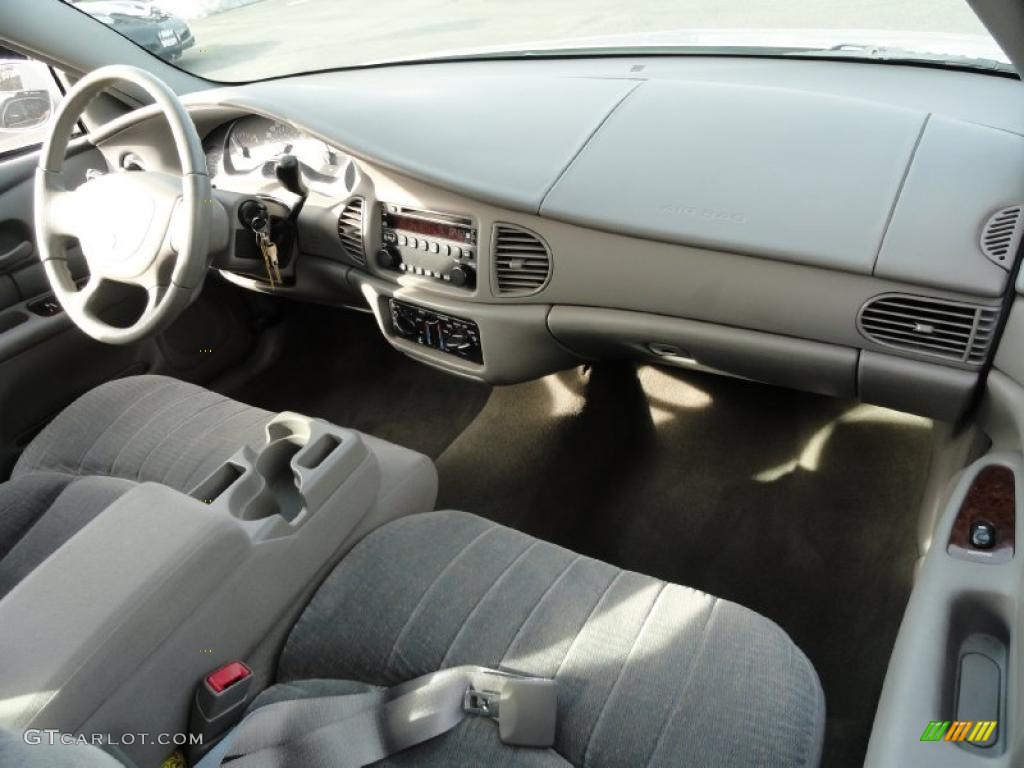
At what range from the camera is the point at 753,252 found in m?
1.53

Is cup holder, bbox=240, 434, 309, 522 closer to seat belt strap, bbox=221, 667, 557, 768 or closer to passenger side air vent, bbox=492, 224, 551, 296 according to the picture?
seat belt strap, bbox=221, 667, 557, 768

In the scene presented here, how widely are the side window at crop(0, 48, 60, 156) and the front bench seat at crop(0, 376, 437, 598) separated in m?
0.90

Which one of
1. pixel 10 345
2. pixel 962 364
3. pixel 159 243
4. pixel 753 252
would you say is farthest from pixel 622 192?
pixel 10 345

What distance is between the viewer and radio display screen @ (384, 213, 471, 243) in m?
1.87

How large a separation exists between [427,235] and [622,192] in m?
0.46

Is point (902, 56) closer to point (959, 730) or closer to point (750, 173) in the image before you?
point (750, 173)

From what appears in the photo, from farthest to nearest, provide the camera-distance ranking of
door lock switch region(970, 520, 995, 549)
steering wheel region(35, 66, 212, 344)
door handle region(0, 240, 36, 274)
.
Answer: door handle region(0, 240, 36, 274)
steering wheel region(35, 66, 212, 344)
door lock switch region(970, 520, 995, 549)

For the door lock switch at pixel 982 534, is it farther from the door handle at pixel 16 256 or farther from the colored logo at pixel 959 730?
the door handle at pixel 16 256

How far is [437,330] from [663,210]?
67 cm

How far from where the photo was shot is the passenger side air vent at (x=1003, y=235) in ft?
4.50

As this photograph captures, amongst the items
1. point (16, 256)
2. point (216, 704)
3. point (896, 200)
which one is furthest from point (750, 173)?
point (16, 256)

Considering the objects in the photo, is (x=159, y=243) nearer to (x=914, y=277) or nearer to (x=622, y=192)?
(x=622, y=192)

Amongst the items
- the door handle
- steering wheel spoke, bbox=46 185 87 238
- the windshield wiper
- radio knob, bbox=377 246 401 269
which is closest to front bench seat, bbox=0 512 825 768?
radio knob, bbox=377 246 401 269

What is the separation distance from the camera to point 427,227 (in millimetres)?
1924
